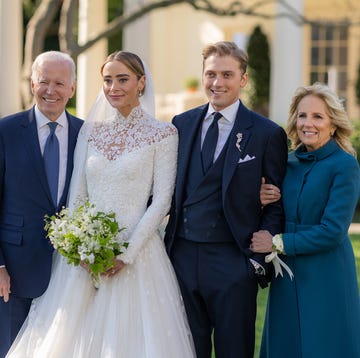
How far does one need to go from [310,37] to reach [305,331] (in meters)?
17.8

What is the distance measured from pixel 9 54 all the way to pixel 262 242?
489 inches

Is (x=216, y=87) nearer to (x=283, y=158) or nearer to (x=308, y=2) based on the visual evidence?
(x=283, y=158)

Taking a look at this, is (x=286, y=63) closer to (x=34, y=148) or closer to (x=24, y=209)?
(x=34, y=148)

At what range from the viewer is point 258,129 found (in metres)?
4.54

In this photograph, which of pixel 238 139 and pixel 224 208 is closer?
pixel 224 208

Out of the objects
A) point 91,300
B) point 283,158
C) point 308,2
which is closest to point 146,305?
point 91,300

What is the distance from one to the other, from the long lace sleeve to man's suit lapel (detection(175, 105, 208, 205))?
58 mm

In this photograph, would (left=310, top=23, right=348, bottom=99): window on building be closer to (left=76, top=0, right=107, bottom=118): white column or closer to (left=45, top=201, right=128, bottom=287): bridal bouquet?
(left=76, top=0, right=107, bottom=118): white column

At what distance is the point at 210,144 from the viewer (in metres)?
4.59

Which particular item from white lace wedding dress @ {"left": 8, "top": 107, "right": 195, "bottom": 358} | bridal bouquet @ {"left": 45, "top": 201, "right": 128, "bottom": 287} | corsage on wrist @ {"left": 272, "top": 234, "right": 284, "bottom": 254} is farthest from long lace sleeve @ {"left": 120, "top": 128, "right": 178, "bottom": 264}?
corsage on wrist @ {"left": 272, "top": 234, "right": 284, "bottom": 254}

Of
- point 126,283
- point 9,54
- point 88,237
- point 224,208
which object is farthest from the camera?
point 9,54

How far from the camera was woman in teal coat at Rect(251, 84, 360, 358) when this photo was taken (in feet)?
14.5

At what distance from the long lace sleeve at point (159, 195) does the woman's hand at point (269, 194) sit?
1.90ft

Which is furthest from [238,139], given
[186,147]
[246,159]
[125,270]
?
[125,270]
